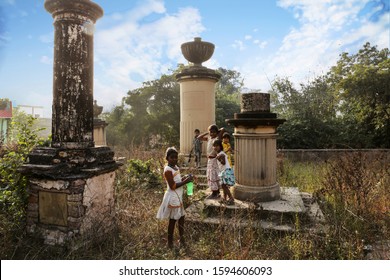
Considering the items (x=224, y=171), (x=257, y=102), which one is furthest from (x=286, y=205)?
(x=257, y=102)

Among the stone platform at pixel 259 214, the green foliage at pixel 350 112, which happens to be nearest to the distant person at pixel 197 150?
the stone platform at pixel 259 214

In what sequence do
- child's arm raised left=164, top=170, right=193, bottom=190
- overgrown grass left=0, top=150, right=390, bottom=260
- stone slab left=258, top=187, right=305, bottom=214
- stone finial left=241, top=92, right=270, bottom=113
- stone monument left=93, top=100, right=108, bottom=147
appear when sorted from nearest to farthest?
overgrown grass left=0, top=150, right=390, bottom=260 → child's arm raised left=164, top=170, right=193, bottom=190 → stone slab left=258, top=187, right=305, bottom=214 → stone finial left=241, top=92, right=270, bottom=113 → stone monument left=93, top=100, right=108, bottom=147

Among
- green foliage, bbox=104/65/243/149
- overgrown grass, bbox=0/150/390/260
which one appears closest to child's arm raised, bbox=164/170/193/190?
overgrown grass, bbox=0/150/390/260

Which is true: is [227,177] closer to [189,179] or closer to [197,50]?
[189,179]

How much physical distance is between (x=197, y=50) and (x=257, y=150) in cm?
400

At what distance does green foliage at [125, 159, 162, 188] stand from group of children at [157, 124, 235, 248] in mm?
1357

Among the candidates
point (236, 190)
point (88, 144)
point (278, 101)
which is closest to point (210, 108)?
point (236, 190)

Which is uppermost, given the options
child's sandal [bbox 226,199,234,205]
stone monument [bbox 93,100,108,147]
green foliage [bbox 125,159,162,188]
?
stone monument [bbox 93,100,108,147]

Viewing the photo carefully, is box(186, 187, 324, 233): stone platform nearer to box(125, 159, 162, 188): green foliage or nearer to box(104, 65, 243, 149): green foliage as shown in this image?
box(125, 159, 162, 188): green foliage

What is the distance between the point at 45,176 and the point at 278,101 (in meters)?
14.6

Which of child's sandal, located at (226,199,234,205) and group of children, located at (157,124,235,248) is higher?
group of children, located at (157,124,235,248)

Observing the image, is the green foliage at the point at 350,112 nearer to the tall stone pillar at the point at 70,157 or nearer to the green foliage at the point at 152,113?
the green foliage at the point at 152,113

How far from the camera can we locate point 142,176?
6.36 m

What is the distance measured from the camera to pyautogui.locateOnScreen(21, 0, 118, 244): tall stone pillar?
11.0 feet
